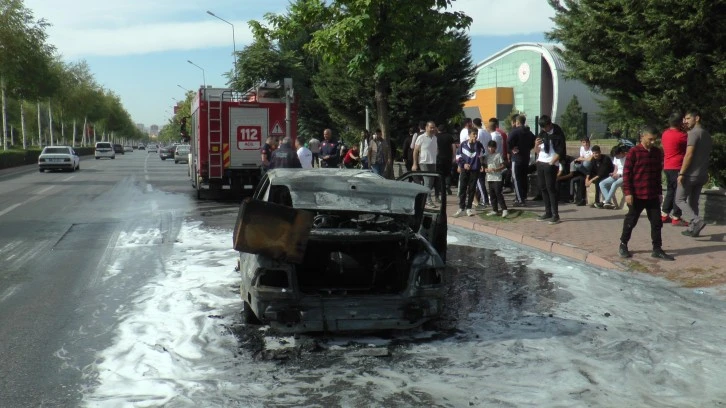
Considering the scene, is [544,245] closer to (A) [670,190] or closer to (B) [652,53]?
(A) [670,190]

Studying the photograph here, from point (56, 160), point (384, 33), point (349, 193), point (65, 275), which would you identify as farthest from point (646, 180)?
point (56, 160)

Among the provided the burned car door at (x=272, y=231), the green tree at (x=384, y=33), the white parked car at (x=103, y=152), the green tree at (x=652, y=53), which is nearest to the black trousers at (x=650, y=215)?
the green tree at (x=652, y=53)

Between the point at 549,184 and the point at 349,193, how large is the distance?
702 cm

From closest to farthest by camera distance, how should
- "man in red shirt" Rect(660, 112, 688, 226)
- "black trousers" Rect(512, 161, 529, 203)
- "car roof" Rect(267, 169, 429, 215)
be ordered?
1. "car roof" Rect(267, 169, 429, 215)
2. "man in red shirt" Rect(660, 112, 688, 226)
3. "black trousers" Rect(512, 161, 529, 203)

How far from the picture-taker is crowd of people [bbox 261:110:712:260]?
30.9ft

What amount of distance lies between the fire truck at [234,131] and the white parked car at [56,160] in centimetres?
2072

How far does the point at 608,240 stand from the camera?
11.0 m

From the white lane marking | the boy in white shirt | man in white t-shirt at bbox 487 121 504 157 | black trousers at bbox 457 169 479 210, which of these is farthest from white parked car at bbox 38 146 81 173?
the boy in white shirt

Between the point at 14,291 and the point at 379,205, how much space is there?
4.31 metres

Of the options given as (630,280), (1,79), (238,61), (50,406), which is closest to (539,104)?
(238,61)

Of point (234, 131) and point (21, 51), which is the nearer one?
point (234, 131)

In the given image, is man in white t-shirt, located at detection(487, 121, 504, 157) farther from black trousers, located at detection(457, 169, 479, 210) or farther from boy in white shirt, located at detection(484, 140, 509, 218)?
black trousers, located at detection(457, 169, 479, 210)

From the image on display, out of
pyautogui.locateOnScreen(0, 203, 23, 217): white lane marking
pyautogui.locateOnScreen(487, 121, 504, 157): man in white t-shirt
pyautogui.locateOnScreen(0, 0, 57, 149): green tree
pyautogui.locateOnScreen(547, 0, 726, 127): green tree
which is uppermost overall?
pyautogui.locateOnScreen(0, 0, 57, 149): green tree

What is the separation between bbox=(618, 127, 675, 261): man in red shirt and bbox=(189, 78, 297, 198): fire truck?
11208mm
